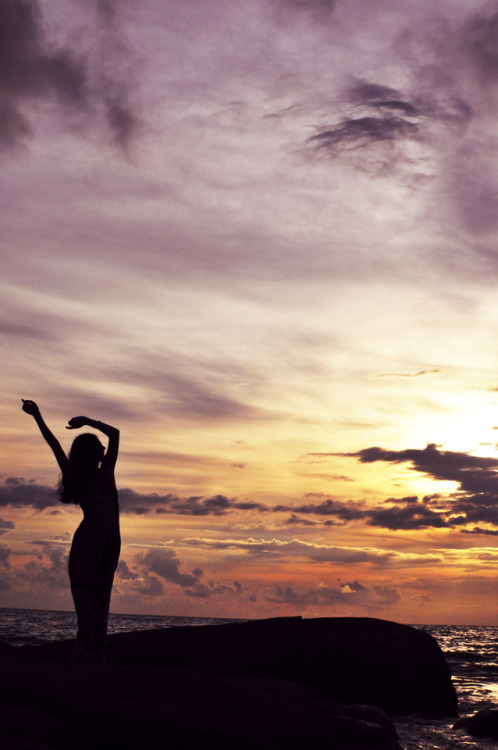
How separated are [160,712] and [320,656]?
8003 mm

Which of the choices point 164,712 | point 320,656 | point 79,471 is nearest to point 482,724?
point 320,656

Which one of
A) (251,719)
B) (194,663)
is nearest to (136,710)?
(251,719)

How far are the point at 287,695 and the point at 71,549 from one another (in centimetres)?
257

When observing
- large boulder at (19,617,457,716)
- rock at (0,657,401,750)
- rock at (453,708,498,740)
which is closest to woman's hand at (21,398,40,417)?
rock at (0,657,401,750)

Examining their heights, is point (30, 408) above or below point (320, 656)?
above

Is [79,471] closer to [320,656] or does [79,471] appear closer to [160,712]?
[160,712]

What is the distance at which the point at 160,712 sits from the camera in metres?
5.41

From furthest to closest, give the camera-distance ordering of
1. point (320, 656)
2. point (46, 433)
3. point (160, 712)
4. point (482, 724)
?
point (320, 656) → point (482, 724) → point (46, 433) → point (160, 712)

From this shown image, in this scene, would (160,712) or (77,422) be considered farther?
(77,422)

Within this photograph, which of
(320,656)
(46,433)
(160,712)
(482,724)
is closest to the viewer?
(160,712)

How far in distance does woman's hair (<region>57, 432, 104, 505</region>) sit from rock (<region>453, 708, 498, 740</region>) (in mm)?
8478

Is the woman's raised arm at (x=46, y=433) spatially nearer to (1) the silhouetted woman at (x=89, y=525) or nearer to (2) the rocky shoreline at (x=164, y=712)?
(1) the silhouetted woman at (x=89, y=525)

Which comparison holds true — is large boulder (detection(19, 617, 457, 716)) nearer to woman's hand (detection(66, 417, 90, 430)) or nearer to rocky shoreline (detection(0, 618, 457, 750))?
rocky shoreline (detection(0, 618, 457, 750))

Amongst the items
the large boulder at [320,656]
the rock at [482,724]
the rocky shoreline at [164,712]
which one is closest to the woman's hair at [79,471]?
the rocky shoreline at [164,712]
